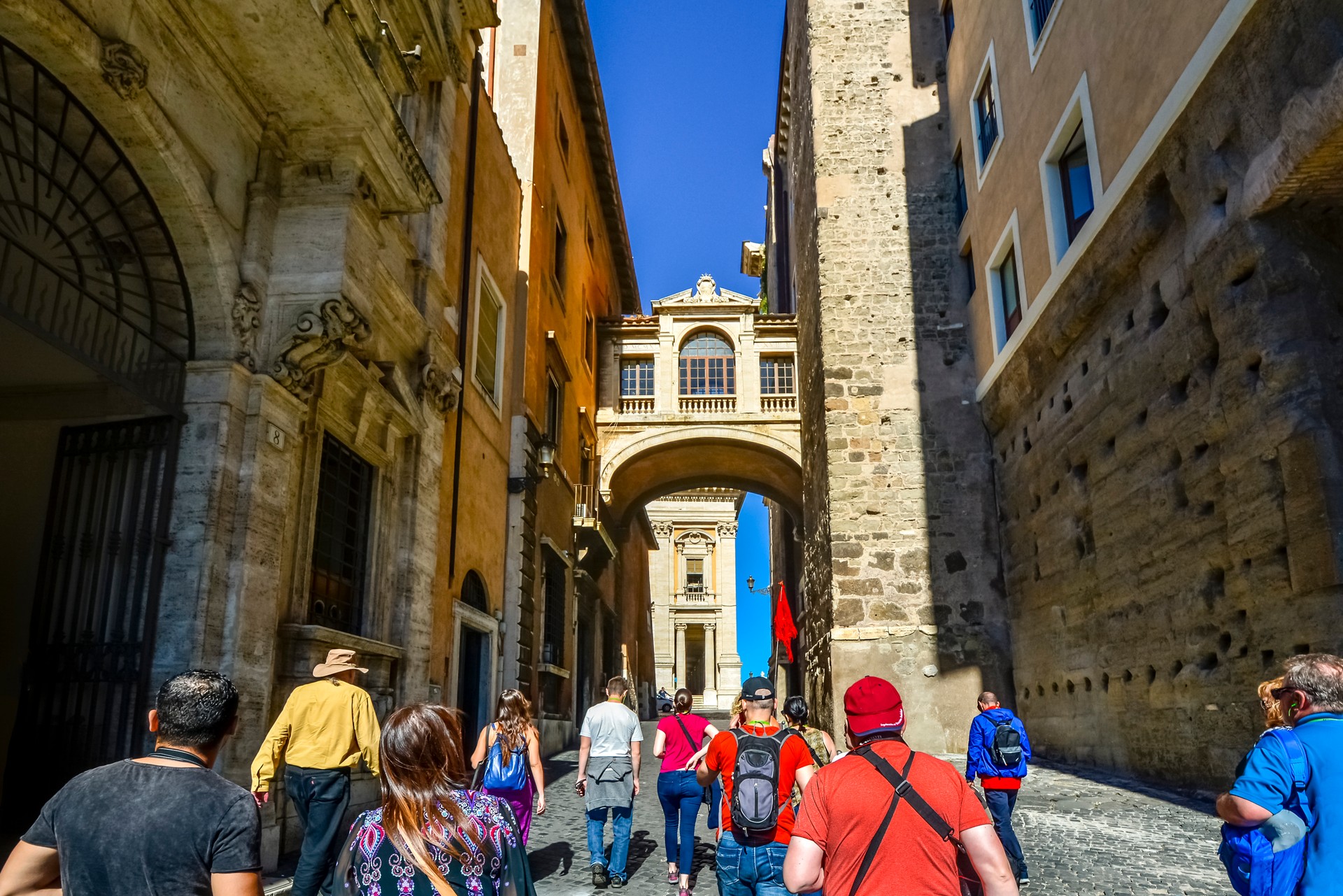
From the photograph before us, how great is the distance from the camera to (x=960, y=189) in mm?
15375

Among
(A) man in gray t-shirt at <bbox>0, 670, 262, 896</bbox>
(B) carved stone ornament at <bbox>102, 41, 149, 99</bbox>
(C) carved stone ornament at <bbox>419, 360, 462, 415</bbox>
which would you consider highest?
(B) carved stone ornament at <bbox>102, 41, 149, 99</bbox>

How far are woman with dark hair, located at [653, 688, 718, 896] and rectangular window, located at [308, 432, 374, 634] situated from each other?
9.96 feet

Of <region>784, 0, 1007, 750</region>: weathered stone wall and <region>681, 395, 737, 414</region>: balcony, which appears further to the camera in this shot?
<region>681, 395, 737, 414</region>: balcony

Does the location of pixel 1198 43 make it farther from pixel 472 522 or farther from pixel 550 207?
pixel 550 207

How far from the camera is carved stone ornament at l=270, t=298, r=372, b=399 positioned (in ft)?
21.1

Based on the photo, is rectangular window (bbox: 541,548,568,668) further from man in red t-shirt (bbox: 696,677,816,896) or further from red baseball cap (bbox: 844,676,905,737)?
red baseball cap (bbox: 844,676,905,737)

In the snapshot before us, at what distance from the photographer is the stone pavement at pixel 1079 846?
5539mm

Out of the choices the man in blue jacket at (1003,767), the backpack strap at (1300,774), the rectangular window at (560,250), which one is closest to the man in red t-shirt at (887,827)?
the backpack strap at (1300,774)

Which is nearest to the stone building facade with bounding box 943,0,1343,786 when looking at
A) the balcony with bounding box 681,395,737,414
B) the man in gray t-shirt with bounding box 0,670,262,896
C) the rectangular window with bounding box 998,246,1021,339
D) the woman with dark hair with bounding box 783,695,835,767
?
the rectangular window with bounding box 998,246,1021,339

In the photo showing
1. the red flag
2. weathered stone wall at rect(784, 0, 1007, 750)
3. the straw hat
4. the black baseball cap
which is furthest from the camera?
the red flag

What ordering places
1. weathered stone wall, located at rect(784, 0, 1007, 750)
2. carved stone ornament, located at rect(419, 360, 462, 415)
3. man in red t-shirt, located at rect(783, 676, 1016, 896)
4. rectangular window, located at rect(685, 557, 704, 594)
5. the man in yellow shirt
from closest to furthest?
man in red t-shirt, located at rect(783, 676, 1016, 896)
the man in yellow shirt
carved stone ornament, located at rect(419, 360, 462, 415)
weathered stone wall, located at rect(784, 0, 1007, 750)
rectangular window, located at rect(685, 557, 704, 594)

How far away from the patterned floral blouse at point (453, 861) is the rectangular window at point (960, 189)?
14447mm

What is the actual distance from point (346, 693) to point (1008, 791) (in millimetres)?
4003

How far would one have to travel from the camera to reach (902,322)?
15008 millimetres
